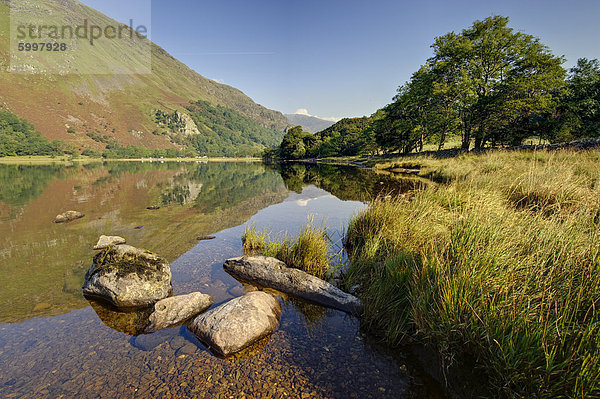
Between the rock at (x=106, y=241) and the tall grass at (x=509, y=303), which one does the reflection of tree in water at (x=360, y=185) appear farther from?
the rock at (x=106, y=241)

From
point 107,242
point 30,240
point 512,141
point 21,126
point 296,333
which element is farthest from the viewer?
point 21,126

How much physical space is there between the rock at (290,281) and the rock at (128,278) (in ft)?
5.89

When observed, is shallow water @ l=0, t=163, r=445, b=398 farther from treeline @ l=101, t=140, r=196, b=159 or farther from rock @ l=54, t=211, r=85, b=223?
treeline @ l=101, t=140, r=196, b=159

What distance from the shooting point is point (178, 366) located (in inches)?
146

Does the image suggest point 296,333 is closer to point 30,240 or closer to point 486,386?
point 486,386

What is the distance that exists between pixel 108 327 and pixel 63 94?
271 m

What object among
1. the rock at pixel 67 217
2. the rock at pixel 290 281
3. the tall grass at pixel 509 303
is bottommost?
the rock at pixel 67 217

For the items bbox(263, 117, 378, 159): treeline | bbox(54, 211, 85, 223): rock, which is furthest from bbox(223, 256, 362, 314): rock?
bbox(263, 117, 378, 159): treeline

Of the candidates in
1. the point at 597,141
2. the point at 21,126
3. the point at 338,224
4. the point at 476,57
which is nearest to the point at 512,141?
the point at 476,57

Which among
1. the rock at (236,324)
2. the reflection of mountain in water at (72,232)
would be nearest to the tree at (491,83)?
the reflection of mountain in water at (72,232)

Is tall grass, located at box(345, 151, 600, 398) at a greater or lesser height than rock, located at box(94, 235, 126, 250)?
greater

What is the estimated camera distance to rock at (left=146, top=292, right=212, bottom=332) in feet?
15.4

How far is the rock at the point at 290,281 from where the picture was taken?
5.25 metres

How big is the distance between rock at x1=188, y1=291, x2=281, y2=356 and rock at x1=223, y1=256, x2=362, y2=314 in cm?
95
